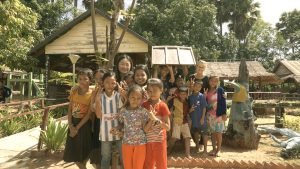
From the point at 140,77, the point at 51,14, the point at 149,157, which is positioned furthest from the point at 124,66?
the point at 51,14

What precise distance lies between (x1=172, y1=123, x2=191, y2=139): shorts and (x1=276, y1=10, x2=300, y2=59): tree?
4118cm

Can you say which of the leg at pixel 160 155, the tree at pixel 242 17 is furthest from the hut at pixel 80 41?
the tree at pixel 242 17

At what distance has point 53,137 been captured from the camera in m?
6.08

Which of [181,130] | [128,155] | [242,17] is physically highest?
[242,17]

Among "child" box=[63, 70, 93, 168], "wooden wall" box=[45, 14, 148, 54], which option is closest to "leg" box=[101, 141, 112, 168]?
"child" box=[63, 70, 93, 168]

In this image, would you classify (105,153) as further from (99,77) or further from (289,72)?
(289,72)

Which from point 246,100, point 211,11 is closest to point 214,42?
point 211,11

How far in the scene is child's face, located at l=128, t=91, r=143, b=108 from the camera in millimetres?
3789

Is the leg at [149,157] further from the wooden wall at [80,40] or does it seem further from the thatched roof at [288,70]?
the thatched roof at [288,70]

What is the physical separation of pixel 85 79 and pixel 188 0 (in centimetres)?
2793

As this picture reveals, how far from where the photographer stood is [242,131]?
7285 mm

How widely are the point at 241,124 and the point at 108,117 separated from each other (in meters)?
4.02

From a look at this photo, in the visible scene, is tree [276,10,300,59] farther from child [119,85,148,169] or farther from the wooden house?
child [119,85,148,169]

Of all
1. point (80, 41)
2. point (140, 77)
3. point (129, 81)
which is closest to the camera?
point (140, 77)
